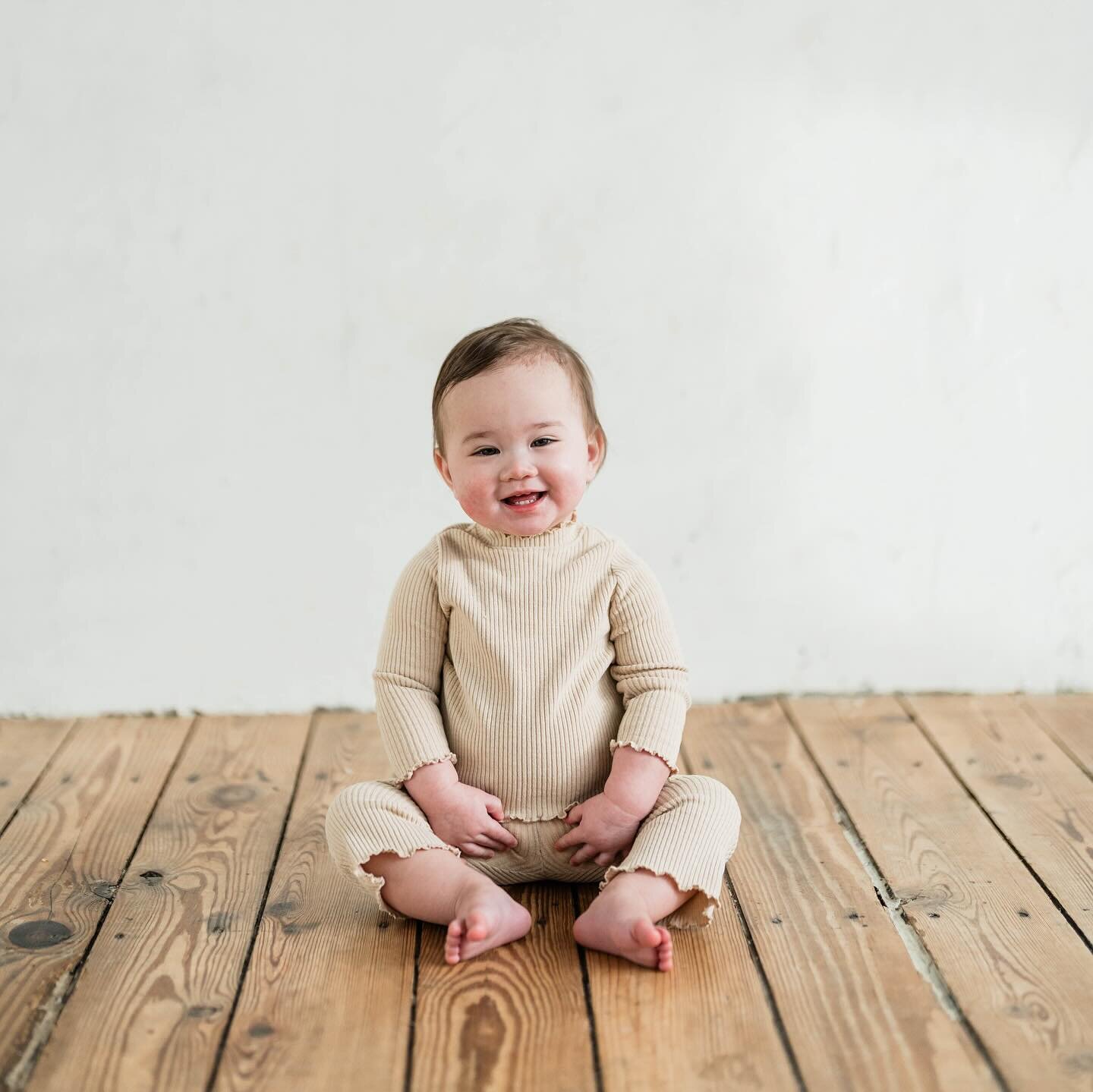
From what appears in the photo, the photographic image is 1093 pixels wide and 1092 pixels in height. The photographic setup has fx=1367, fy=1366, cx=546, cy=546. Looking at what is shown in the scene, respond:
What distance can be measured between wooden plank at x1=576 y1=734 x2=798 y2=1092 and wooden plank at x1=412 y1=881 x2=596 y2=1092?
24mm

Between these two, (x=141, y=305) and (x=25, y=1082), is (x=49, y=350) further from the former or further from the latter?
(x=25, y=1082)

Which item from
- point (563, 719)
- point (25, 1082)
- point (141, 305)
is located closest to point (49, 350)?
point (141, 305)

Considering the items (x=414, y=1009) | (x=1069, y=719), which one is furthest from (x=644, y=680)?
(x=1069, y=719)

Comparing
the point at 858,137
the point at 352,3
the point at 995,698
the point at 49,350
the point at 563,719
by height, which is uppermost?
the point at 352,3

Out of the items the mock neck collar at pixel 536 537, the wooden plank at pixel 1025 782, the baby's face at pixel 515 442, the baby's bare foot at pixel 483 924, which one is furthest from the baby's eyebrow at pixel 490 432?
the wooden plank at pixel 1025 782

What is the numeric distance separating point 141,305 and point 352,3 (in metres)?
0.53

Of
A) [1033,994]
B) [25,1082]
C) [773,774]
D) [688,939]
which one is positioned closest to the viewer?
[25,1082]

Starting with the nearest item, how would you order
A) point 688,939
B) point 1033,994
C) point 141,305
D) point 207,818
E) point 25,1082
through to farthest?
1. point 25,1082
2. point 1033,994
3. point 688,939
4. point 207,818
5. point 141,305

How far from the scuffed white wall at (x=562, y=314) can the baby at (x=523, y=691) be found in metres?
0.55

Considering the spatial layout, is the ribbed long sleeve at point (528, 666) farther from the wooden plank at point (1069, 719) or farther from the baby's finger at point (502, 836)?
the wooden plank at point (1069, 719)

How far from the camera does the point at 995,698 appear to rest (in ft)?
7.11

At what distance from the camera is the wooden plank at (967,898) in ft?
3.96

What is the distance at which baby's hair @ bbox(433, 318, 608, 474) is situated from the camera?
1459mm

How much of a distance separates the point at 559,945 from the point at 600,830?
5.2 inches
